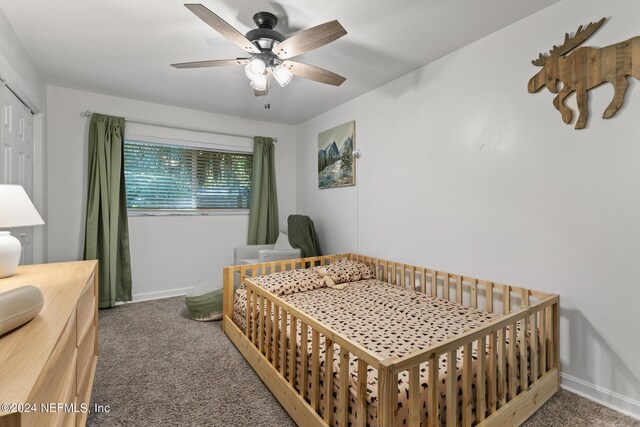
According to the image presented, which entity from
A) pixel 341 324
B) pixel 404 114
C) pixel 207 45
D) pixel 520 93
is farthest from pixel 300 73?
pixel 341 324

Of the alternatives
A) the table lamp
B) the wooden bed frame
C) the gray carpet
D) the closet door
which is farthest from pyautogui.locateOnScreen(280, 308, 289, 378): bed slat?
the closet door

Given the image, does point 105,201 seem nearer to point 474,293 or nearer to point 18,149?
point 18,149

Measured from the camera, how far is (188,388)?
1.83m

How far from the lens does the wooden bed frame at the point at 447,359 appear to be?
1.11 metres

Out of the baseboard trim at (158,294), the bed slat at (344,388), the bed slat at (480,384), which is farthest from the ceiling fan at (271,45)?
the baseboard trim at (158,294)

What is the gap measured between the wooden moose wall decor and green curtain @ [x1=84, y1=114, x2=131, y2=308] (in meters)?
3.90

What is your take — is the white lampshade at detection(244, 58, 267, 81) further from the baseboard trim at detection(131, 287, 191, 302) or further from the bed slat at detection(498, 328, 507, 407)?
the baseboard trim at detection(131, 287, 191, 302)

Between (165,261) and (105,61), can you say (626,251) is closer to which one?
(105,61)

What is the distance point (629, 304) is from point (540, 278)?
1.35 ft

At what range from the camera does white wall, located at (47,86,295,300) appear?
3137mm

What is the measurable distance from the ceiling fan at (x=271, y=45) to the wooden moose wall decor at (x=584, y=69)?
1.33 metres

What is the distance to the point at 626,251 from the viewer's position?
1.61 m

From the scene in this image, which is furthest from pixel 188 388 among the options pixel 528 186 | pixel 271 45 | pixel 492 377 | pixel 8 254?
pixel 528 186

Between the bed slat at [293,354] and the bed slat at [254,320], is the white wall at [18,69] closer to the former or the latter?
the bed slat at [254,320]
